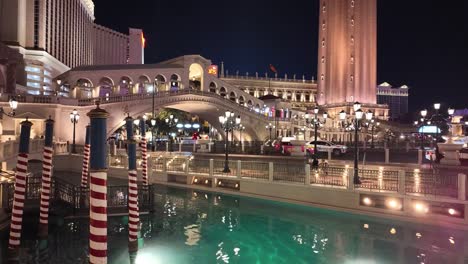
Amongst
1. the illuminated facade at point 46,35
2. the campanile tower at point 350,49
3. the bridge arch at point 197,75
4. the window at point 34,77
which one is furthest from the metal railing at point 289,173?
the campanile tower at point 350,49

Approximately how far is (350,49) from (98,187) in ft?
320

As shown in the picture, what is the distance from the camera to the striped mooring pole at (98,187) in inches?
284

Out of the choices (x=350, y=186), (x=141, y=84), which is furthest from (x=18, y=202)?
(x=141, y=84)

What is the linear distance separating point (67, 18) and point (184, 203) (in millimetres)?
59893

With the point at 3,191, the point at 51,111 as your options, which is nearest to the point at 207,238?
the point at 3,191

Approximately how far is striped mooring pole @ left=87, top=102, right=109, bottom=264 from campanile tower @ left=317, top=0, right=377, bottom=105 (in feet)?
312

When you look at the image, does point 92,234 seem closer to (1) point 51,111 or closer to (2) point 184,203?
(2) point 184,203

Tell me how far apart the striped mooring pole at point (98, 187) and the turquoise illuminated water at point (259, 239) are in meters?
4.24

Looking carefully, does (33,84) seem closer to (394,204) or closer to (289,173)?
(289,173)

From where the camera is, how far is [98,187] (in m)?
7.33

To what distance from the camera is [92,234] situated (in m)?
7.25

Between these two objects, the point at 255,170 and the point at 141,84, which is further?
the point at 141,84

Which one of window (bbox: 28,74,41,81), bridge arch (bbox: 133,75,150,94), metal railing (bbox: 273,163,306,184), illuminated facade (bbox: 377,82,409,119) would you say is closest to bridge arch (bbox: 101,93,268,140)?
bridge arch (bbox: 133,75,150,94)

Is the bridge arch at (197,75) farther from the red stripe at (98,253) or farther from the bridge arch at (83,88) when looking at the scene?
the red stripe at (98,253)
